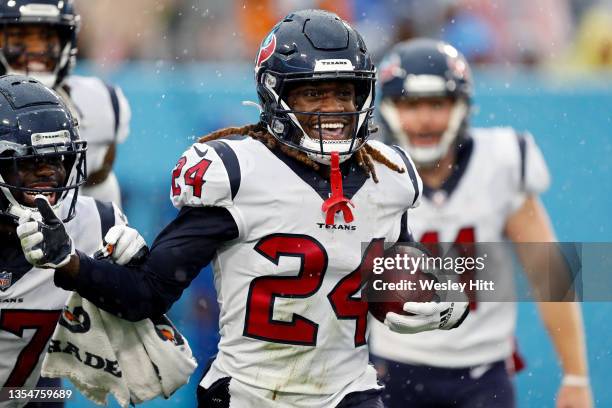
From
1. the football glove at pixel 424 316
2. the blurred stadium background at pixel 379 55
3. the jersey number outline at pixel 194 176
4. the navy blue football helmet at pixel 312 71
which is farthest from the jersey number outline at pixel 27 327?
the blurred stadium background at pixel 379 55

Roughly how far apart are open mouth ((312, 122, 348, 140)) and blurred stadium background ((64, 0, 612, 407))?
3.09 m

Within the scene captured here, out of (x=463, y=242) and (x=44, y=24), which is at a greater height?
(x=44, y=24)

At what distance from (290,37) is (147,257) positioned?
741 millimetres

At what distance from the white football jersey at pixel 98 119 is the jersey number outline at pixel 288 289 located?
216cm

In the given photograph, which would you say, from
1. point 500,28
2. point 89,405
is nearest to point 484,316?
point 89,405

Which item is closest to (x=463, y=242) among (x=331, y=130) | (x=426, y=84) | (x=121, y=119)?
(x=426, y=84)

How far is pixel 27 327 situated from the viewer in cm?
379

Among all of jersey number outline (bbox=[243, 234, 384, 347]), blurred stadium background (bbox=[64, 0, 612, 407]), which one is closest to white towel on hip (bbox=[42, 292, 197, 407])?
jersey number outline (bbox=[243, 234, 384, 347])

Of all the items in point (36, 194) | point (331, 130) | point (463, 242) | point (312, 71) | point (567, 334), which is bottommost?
point (567, 334)

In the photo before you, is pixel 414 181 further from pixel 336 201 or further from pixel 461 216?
pixel 461 216

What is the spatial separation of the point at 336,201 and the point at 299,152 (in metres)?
0.20

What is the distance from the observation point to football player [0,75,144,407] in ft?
11.9

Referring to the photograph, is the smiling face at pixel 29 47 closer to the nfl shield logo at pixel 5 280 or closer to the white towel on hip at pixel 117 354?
the nfl shield logo at pixel 5 280

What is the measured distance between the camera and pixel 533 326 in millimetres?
6836
